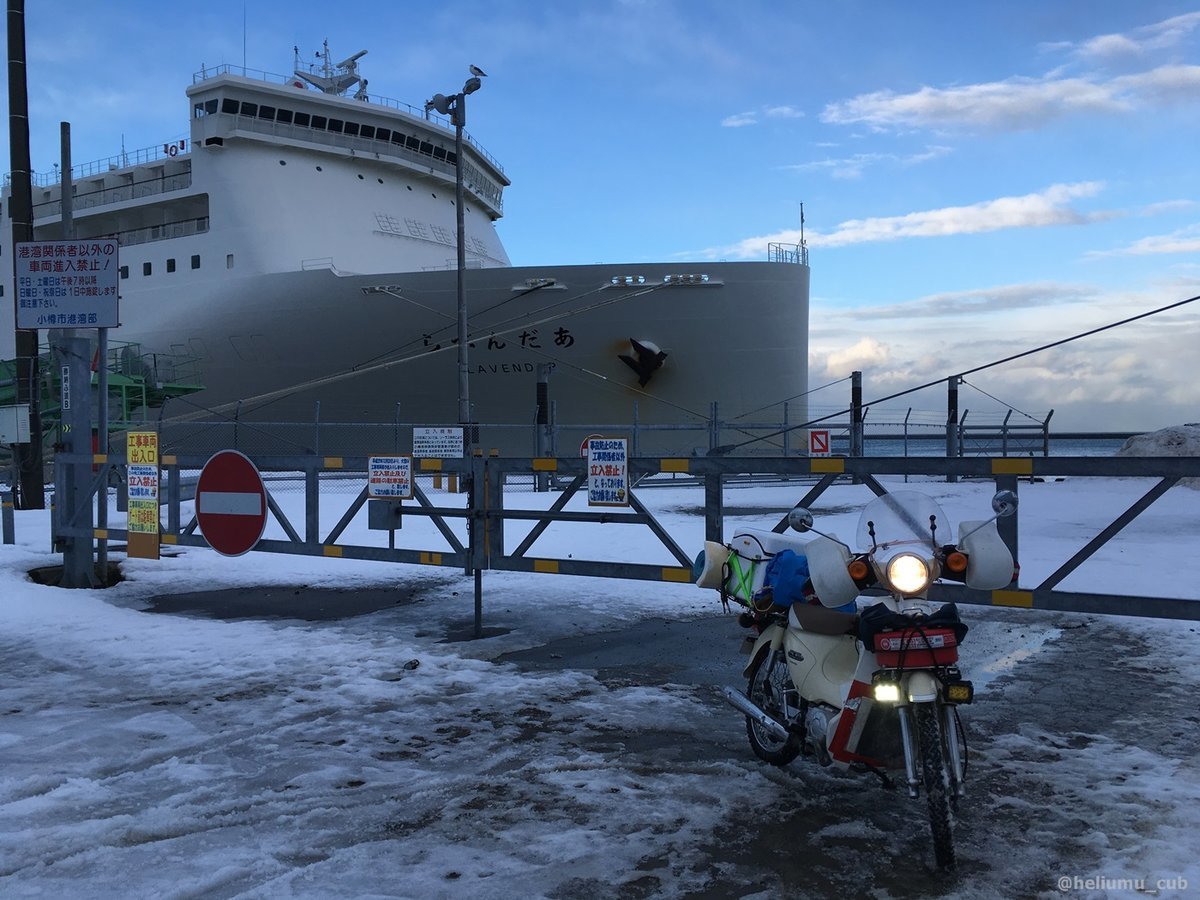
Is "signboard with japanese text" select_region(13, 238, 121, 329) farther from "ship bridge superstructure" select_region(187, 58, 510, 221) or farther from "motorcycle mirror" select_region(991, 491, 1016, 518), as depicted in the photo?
"ship bridge superstructure" select_region(187, 58, 510, 221)

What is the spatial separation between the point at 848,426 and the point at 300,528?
430 inches

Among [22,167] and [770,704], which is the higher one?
[22,167]

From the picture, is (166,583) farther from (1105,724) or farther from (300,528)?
(1105,724)

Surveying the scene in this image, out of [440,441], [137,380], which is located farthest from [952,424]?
[137,380]

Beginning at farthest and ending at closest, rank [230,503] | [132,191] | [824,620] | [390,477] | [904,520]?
1. [132,191]
2. [230,503]
3. [390,477]
4. [824,620]
5. [904,520]

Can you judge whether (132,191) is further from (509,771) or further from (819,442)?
(509,771)

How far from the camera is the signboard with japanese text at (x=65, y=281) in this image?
28.1 feet

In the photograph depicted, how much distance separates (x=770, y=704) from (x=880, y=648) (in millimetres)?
1063

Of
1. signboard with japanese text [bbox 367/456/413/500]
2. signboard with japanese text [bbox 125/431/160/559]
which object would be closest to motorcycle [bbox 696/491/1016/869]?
signboard with japanese text [bbox 367/456/413/500]

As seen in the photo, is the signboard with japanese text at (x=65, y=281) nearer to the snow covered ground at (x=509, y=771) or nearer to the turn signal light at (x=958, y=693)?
the snow covered ground at (x=509, y=771)

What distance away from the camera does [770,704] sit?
13.1 feet

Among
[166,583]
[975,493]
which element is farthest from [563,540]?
[975,493]

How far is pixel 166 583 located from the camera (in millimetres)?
8945

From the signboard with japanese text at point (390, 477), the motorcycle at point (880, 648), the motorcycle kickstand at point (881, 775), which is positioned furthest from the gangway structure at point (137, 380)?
the motorcycle kickstand at point (881, 775)
